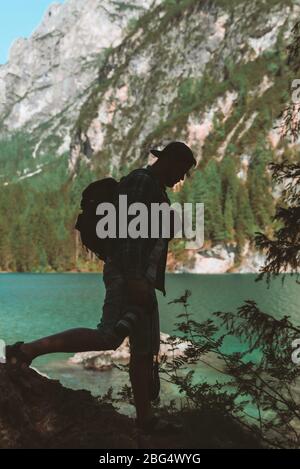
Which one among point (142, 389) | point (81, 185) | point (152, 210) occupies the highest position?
point (81, 185)

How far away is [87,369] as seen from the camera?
78.8ft

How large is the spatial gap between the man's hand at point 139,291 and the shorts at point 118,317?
4.0 inches

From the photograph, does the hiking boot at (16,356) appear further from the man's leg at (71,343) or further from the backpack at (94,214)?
the backpack at (94,214)

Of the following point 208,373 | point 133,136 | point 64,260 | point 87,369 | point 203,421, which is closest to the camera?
point 203,421

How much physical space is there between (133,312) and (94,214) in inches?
42.1

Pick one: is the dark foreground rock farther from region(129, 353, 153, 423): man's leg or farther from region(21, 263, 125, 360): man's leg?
region(21, 263, 125, 360): man's leg

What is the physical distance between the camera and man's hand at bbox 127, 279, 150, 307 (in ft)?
17.4

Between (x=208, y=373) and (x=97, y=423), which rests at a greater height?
(x=97, y=423)

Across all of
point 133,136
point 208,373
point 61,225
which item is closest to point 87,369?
point 208,373
